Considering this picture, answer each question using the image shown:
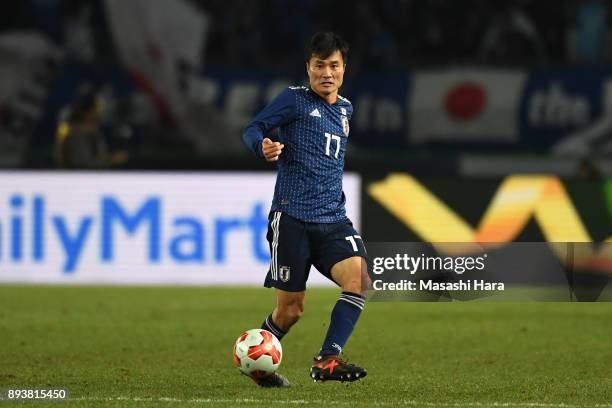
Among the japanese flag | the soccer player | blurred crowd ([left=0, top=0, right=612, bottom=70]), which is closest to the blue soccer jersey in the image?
the soccer player

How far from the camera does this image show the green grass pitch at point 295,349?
249 inches

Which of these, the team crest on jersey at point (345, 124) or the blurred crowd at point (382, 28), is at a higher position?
the blurred crowd at point (382, 28)

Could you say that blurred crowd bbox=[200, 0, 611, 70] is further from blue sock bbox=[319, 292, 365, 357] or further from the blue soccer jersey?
blue sock bbox=[319, 292, 365, 357]

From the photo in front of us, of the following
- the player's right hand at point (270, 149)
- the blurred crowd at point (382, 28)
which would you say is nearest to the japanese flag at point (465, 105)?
the blurred crowd at point (382, 28)

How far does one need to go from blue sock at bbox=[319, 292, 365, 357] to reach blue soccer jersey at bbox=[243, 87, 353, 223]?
1.28ft

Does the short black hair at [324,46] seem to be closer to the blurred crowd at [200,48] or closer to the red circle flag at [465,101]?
the blurred crowd at [200,48]

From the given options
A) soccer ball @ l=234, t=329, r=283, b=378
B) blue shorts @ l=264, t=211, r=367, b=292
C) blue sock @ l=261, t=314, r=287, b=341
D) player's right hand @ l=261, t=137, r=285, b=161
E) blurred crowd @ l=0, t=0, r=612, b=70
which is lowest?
soccer ball @ l=234, t=329, r=283, b=378

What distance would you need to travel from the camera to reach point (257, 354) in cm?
629

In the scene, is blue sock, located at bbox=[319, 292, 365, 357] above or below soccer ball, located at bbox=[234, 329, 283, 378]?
above

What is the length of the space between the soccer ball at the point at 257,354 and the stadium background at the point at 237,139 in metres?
2.64

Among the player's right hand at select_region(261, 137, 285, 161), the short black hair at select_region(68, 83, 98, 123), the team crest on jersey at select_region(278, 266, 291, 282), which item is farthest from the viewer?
the short black hair at select_region(68, 83, 98, 123)

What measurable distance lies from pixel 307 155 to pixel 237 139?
14.2 m

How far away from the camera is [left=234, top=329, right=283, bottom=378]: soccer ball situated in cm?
629

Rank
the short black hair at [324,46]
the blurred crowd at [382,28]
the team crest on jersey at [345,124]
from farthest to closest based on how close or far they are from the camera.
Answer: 1. the blurred crowd at [382,28]
2. the team crest on jersey at [345,124]
3. the short black hair at [324,46]
